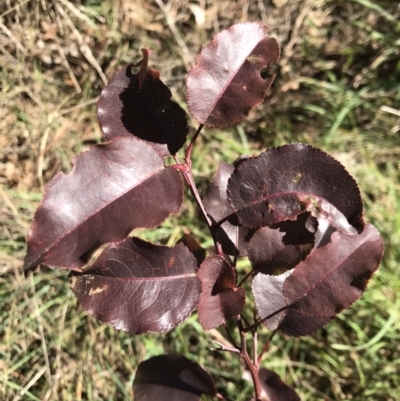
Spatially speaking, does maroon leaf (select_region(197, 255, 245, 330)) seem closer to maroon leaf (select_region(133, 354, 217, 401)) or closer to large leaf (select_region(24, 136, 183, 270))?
large leaf (select_region(24, 136, 183, 270))

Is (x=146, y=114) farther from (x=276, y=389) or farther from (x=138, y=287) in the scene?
(x=276, y=389)

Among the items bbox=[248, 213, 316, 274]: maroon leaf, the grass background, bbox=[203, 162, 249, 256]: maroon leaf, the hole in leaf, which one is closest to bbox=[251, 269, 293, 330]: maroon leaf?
bbox=[203, 162, 249, 256]: maroon leaf

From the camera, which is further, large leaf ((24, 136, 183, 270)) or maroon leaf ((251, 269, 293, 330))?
maroon leaf ((251, 269, 293, 330))

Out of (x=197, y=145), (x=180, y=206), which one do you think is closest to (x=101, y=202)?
(x=180, y=206)

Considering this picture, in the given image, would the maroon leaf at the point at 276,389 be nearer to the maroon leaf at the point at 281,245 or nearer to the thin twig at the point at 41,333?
the maroon leaf at the point at 281,245

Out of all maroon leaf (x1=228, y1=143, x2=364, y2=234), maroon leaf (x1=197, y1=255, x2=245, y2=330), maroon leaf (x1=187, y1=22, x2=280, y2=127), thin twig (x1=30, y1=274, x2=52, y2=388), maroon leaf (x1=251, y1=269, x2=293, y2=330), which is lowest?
thin twig (x1=30, y1=274, x2=52, y2=388)

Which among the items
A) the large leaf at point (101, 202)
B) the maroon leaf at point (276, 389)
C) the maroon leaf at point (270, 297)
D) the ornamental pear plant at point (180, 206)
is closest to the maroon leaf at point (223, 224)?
the ornamental pear plant at point (180, 206)
